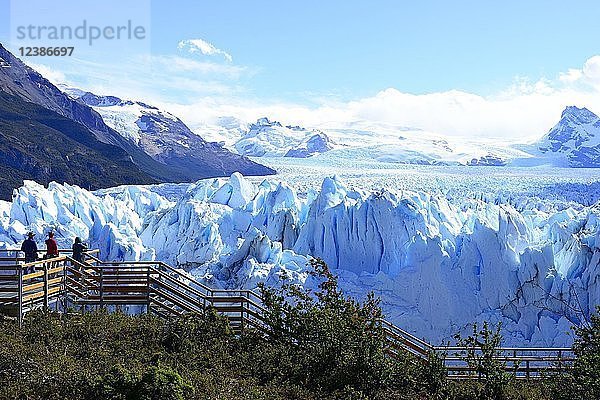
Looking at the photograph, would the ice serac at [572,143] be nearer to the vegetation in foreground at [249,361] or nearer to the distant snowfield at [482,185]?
the distant snowfield at [482,185]

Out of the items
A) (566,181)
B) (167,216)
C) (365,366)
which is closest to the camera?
(365,366)

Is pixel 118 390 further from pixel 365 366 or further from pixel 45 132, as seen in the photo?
pixel 45 132

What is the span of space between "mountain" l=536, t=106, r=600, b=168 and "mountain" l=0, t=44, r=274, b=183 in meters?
33.9

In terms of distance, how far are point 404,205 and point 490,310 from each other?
15.9 ft

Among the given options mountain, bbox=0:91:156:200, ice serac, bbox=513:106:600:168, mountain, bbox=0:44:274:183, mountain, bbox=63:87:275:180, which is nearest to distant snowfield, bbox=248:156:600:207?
mountain, bbox=0:91:156:200

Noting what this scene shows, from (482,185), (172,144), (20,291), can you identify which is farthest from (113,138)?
(20,291)

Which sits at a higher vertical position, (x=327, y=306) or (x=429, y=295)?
(x=327, y=306)

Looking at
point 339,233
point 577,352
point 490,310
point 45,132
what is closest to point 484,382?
point 577,352

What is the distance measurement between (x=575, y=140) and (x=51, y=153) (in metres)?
59.3

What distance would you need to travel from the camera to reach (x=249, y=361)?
903 cm

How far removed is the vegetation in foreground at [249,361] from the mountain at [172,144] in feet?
189

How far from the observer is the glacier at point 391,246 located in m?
16.9

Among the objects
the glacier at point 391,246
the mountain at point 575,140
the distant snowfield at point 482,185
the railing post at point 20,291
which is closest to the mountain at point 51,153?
the distant snowfield at point 482,185

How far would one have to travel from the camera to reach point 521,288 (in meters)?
17.1
